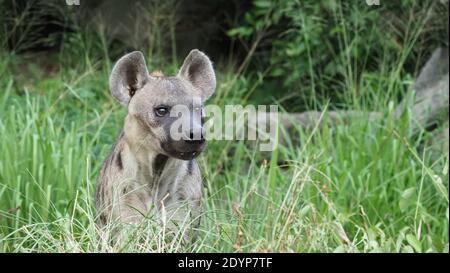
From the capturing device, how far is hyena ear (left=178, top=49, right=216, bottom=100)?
13.8 ft

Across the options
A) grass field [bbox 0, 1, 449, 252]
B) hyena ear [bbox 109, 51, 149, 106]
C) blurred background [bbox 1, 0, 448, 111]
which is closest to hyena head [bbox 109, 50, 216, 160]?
hyena ear [bbox 109, 51, 149, 106]

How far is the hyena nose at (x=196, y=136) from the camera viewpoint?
154 inches

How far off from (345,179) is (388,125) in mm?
613

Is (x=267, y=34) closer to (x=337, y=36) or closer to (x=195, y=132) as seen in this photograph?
(x=337, y=36)

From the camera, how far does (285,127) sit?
25.3 feet

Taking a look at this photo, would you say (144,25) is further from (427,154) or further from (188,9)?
(427,154)

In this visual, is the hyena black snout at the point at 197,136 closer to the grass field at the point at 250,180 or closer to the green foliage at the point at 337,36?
the grass field at the point at 250,180

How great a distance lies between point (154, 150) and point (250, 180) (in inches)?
90.6

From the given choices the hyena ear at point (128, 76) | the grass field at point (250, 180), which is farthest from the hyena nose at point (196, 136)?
the hyena ear at point (128, 76)

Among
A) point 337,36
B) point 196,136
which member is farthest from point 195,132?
point 337,36

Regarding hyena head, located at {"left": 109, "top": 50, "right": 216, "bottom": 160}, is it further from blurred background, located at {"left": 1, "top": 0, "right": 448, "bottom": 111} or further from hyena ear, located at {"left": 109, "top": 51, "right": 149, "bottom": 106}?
blurred background, located at {"left": 1, "top": 0, "right": 448, "bottom": 111}

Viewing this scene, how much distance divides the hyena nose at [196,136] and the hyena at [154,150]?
0.15 feet
